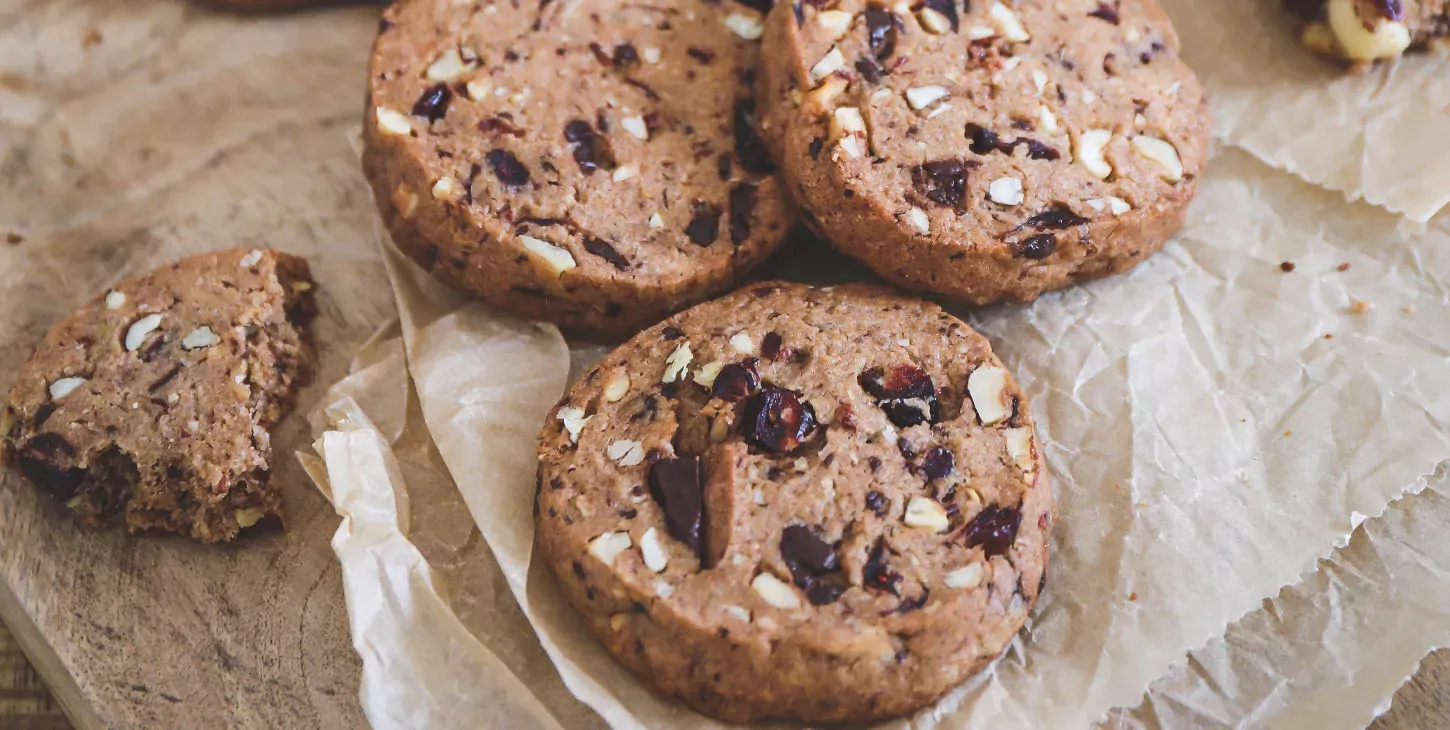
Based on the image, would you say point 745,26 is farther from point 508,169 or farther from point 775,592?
point 775,592

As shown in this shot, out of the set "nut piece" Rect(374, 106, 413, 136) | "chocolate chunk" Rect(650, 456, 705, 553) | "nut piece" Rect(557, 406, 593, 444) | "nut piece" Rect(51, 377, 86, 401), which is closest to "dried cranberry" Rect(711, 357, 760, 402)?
"chocolate chunk" Rect(650, 456, 705, 553)

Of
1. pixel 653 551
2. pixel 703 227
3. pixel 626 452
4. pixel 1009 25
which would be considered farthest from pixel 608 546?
pixel 1009 25

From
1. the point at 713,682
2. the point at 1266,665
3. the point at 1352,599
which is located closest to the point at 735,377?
the point at 713,682

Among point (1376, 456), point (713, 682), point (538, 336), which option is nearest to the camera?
point (713, 682)

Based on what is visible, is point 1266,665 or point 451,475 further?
point 451,475

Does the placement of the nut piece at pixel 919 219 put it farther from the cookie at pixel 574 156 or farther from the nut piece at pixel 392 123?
the nut piece at pixel 392 123

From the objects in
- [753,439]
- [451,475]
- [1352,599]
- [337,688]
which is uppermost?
[753,439]

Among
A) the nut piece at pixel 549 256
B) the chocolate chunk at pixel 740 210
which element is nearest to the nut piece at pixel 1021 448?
the chocolate chunk at pixel 740 210

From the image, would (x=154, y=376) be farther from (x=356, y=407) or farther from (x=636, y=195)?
(x=636, y=195)
